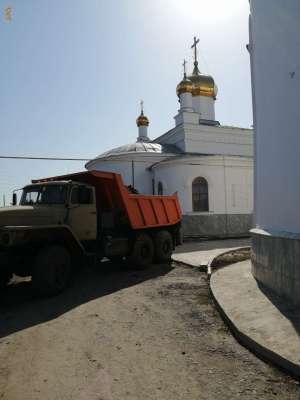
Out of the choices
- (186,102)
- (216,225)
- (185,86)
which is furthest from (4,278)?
(185,86)

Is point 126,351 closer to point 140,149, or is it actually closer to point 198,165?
point 198,165

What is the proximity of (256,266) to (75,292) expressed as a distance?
11.8 ft

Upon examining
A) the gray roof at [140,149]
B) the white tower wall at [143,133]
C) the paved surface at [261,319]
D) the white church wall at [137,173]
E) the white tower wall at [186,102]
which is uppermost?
the white tower wall at [186,102]

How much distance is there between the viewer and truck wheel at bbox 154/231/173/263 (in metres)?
11.3

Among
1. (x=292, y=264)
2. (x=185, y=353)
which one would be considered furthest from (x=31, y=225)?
(x=292, y=264)

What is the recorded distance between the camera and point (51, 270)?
7.34 m

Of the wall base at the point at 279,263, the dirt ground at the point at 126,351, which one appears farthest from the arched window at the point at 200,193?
the dirt ground at the point at 126,351

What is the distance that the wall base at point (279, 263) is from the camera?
225 inches

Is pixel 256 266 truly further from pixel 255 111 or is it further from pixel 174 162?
pixel 174 162

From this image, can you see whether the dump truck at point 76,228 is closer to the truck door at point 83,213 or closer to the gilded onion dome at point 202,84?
the truck door at point 83,213

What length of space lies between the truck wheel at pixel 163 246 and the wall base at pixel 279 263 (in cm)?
400

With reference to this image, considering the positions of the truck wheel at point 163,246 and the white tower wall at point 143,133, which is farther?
the white tower wall at point 143,133

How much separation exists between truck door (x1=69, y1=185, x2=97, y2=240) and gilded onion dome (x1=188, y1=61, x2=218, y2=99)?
2279 cm

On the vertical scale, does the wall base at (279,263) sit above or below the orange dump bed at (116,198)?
below
